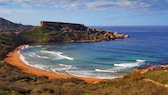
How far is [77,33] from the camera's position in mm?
134125

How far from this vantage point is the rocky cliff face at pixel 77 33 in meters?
128

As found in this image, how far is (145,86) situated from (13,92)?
11.1 metres

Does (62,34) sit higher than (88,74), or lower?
higher

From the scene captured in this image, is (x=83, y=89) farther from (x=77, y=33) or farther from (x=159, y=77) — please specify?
(x=77, y=33)

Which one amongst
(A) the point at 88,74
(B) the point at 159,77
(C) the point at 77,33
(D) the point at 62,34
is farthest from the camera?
(C) the point at 77,33

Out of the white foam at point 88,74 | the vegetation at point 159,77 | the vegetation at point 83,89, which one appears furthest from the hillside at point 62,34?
the vegetation at point 159,77

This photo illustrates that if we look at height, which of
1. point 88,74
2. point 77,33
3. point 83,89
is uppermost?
point 77,33

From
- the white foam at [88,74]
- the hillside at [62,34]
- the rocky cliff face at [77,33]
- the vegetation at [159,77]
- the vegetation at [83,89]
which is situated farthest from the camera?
the rocky cliff face at [77,33]

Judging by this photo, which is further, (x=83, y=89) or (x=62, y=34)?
(x=62, y=34)

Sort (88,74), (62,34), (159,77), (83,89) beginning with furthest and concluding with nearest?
(62,34), (88,74), (159,77), (83,89)

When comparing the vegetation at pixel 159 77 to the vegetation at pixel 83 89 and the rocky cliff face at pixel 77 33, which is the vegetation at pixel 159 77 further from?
the rocky cliff face at pixel 77 33

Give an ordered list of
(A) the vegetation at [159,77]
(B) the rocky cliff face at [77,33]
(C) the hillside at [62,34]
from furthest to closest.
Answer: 1. (B) the rocky cliff face at [77,33]
2. (C) the hillside at [62,34]
3. (A) the vegetation at [159,77]

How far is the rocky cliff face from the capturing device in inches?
5036

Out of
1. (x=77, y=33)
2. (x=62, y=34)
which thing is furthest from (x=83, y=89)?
(x=77, y=33)
